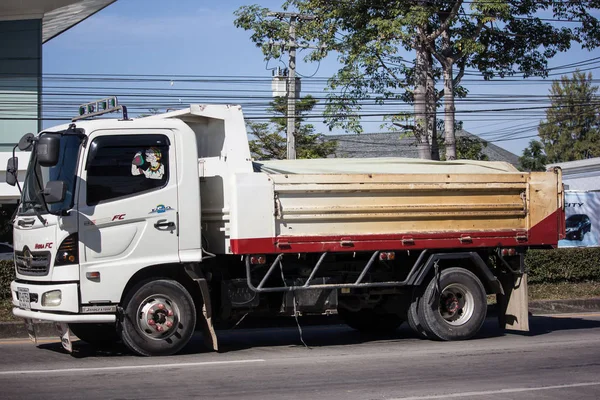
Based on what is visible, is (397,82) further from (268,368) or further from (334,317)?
(268,368)

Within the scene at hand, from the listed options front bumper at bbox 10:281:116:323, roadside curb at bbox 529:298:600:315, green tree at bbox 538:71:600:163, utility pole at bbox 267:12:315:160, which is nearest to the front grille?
front bumper at bbox 10:281:116:323

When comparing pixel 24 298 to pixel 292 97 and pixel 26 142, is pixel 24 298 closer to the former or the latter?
pixel 26 142

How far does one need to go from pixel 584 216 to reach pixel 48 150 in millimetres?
19357

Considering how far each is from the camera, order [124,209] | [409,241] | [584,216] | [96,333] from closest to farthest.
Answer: [124,209] → [96,333] → [409,241] → [584,216]

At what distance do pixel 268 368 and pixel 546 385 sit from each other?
2.94 meters

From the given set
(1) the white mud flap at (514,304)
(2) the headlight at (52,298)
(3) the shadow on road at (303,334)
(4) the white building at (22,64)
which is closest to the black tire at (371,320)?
(3) the shadow on road at (303,334)

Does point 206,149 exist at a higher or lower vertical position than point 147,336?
higher

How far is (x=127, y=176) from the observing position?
9133mm

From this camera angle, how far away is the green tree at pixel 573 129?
200 ft

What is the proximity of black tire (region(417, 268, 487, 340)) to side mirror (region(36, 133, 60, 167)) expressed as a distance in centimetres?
520

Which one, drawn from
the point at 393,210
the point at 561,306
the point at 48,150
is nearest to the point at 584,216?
the point at 561,306

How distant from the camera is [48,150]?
8531 mm

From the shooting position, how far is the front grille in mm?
8805

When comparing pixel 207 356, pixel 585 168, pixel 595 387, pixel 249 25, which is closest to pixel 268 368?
pixel 207 356
